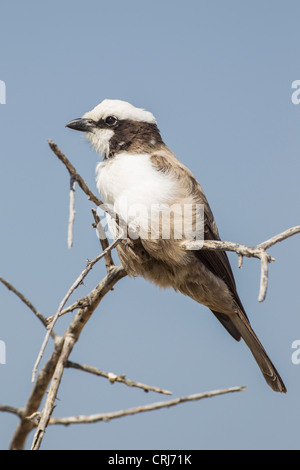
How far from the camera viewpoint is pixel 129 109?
5.41 meters

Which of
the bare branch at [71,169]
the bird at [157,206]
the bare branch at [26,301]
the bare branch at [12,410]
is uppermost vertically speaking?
the bird at [157,206]

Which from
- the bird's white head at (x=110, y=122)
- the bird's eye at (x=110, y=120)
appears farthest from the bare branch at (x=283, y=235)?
the bird's eye at (x=110, y=120)

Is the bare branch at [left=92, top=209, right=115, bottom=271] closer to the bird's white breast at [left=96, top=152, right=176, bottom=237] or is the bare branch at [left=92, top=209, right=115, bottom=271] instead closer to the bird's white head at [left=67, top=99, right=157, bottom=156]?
the bird's white breast at [left=96, top=152, right=176, bottom=237]

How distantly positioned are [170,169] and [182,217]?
0.46 m

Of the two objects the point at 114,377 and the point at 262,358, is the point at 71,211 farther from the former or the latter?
the point at 262,358

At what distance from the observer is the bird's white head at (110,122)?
5.24 meters

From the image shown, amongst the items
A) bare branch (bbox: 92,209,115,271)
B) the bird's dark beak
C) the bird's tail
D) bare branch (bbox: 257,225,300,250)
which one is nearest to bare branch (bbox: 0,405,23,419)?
bare branch (bbox: 92,209,115,271)

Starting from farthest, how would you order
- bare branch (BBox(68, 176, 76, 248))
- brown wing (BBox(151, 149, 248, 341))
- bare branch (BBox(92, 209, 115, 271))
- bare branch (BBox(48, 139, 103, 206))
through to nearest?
brown wing (BBox(151, 149, 248, 341)), bare branch (BBox(92, 209, 115, 271)), bare branch (BBox(48, 139, 103, 206)), bare branch (BBox(68, 176, 76, 248))

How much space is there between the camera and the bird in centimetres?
455

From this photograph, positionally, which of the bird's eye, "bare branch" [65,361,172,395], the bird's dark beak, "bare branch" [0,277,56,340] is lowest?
"bare branch" [65,361,172,395]

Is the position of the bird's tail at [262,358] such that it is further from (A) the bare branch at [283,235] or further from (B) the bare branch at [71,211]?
(B) the bare branch at [71,211]

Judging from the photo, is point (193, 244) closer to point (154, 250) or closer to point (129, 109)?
point (154, 250)

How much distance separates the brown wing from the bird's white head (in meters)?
0.41

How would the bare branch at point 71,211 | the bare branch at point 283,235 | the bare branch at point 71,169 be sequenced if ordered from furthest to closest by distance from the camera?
the bare branch at point 283,235
the bare branch at point 71,169
the bare branch at point 71,211
